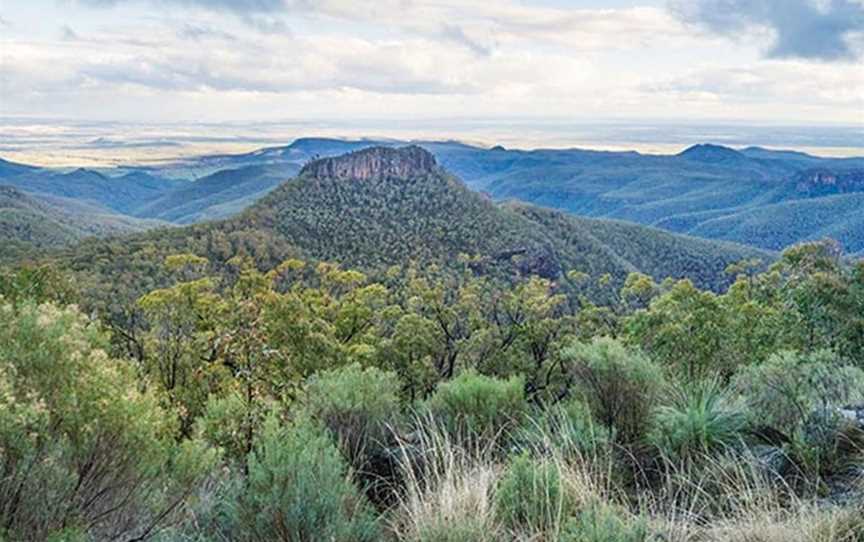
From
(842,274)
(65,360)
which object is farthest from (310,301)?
(65,360)

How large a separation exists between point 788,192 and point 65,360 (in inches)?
8013

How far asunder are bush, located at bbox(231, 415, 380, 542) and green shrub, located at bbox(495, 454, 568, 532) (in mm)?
710

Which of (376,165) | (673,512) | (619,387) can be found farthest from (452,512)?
(376,165)

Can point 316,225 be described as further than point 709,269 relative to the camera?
No

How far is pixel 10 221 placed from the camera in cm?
7594

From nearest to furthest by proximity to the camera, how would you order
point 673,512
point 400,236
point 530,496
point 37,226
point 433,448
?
point 673,512 < point 530,496 < point 433,448 < point 400,236 < point 37,226

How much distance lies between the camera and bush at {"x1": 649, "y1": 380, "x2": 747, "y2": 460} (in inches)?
199

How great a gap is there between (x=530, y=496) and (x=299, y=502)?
1.24 m

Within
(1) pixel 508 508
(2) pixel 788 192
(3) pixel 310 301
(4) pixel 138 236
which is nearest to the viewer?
(1) pixel 508 508

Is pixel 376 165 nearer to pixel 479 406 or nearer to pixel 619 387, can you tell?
pixel 479 406

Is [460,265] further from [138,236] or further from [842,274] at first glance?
[842,274]

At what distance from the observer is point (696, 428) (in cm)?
513

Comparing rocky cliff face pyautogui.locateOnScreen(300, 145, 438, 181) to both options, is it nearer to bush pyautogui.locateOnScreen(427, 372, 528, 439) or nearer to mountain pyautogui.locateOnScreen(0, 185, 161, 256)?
mountain pyautogui.locateOnScreen(0, 185, 161, 256)

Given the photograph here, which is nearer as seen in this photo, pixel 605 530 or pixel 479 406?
pixel 605 530
